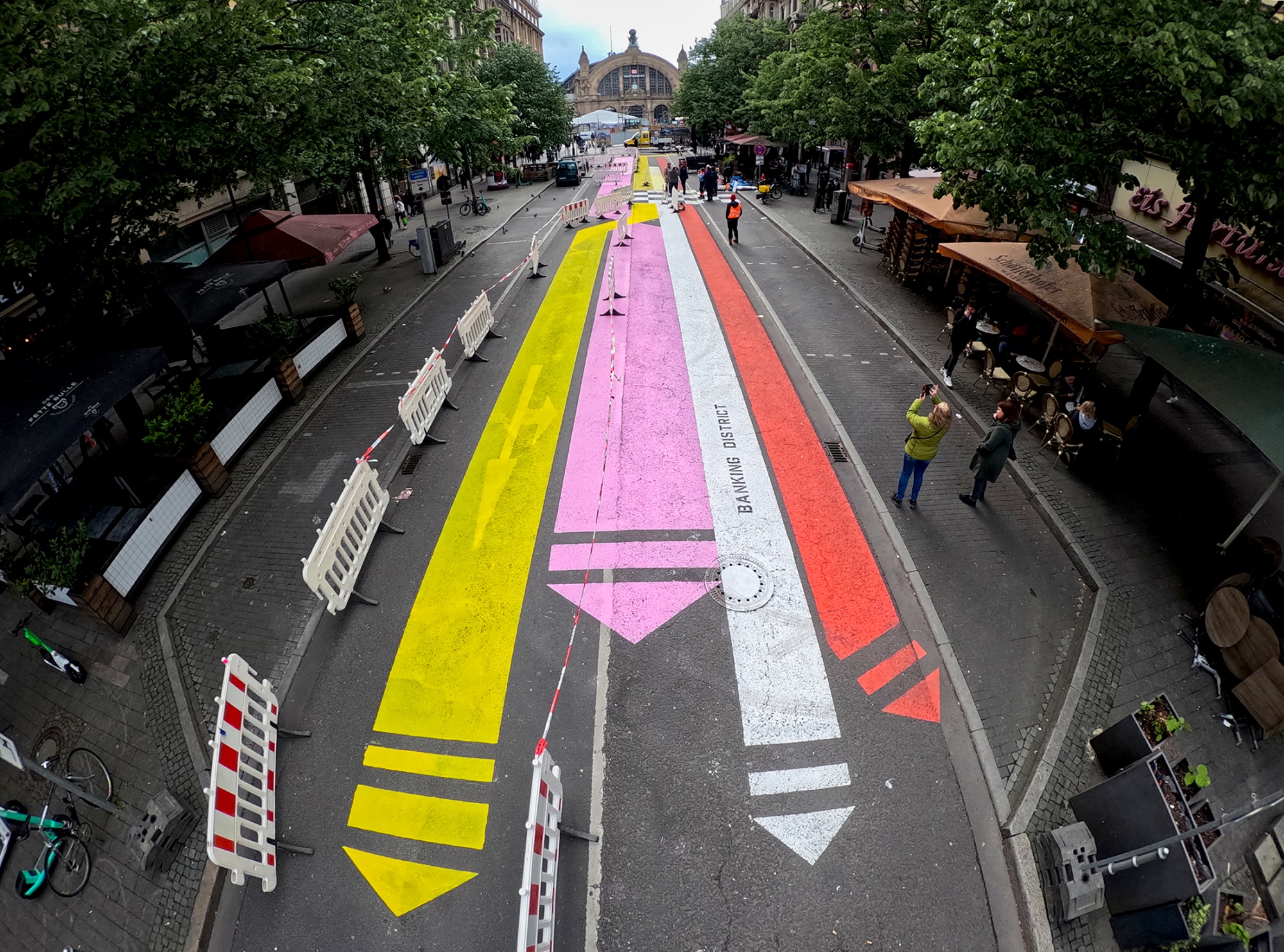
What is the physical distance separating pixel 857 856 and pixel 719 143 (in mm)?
58223

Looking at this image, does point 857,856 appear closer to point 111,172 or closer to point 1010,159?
point 1010,159

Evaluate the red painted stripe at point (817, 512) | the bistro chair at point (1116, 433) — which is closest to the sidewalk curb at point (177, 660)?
the red painted stripe at point (817, 512)

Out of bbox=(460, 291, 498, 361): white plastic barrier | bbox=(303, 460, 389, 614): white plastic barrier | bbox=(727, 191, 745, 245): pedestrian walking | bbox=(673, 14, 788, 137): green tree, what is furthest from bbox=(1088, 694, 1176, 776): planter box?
bbox=(673, 14, 788, 137): green tree

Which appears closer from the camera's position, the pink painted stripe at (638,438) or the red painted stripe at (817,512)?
the red painted stripe at (817,512)

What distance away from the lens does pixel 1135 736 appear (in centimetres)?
543

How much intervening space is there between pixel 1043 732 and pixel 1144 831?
1.40 metres

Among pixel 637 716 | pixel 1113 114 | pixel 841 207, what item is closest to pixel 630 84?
pixel 841 207

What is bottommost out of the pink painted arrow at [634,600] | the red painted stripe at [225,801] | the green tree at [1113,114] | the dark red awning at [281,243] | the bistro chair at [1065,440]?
the pink painted arrow at [634,600]

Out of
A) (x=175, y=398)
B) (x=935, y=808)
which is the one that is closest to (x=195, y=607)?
(x=175, y=398)

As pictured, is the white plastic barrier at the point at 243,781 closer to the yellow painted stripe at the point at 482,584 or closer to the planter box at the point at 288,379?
the yellow painted stripe at the point at 482,584

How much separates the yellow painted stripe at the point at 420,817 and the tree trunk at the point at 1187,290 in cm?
1115

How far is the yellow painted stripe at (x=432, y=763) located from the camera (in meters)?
5.93

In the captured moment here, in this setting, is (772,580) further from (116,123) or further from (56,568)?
(116,123)

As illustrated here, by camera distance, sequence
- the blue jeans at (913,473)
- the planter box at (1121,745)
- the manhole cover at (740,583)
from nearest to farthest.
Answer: the planter box at (1121,745) → the manhole cover at (740,583) → the blue jeans at (913,473)
